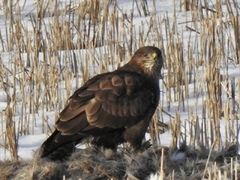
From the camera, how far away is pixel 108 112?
627 centimetres

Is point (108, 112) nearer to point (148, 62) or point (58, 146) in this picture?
point (58, 146)

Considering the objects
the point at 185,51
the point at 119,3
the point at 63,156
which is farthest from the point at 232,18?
the point at 63,156

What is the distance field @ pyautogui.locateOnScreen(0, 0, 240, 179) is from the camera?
6020 millimetres

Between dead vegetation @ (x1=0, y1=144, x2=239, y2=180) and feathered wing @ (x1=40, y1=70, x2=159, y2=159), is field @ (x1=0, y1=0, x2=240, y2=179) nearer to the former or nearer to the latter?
dead vegetation @ (x1=0, y1=144, x2=239, y2=180)

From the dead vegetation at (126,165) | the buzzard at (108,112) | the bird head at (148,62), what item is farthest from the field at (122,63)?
the bird head at (148,62)

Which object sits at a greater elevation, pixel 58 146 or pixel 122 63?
pixel 122 63

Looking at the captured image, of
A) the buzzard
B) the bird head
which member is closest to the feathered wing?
the buzzard

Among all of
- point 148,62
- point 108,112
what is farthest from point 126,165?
point 148,62

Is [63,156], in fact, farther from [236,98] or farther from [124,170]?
[236,98]

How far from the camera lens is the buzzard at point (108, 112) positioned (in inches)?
239

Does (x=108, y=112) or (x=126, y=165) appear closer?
(x=126, y=165)

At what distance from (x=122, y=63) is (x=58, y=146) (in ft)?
9.31

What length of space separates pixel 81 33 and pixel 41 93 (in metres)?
1.40

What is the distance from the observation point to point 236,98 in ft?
26.4
